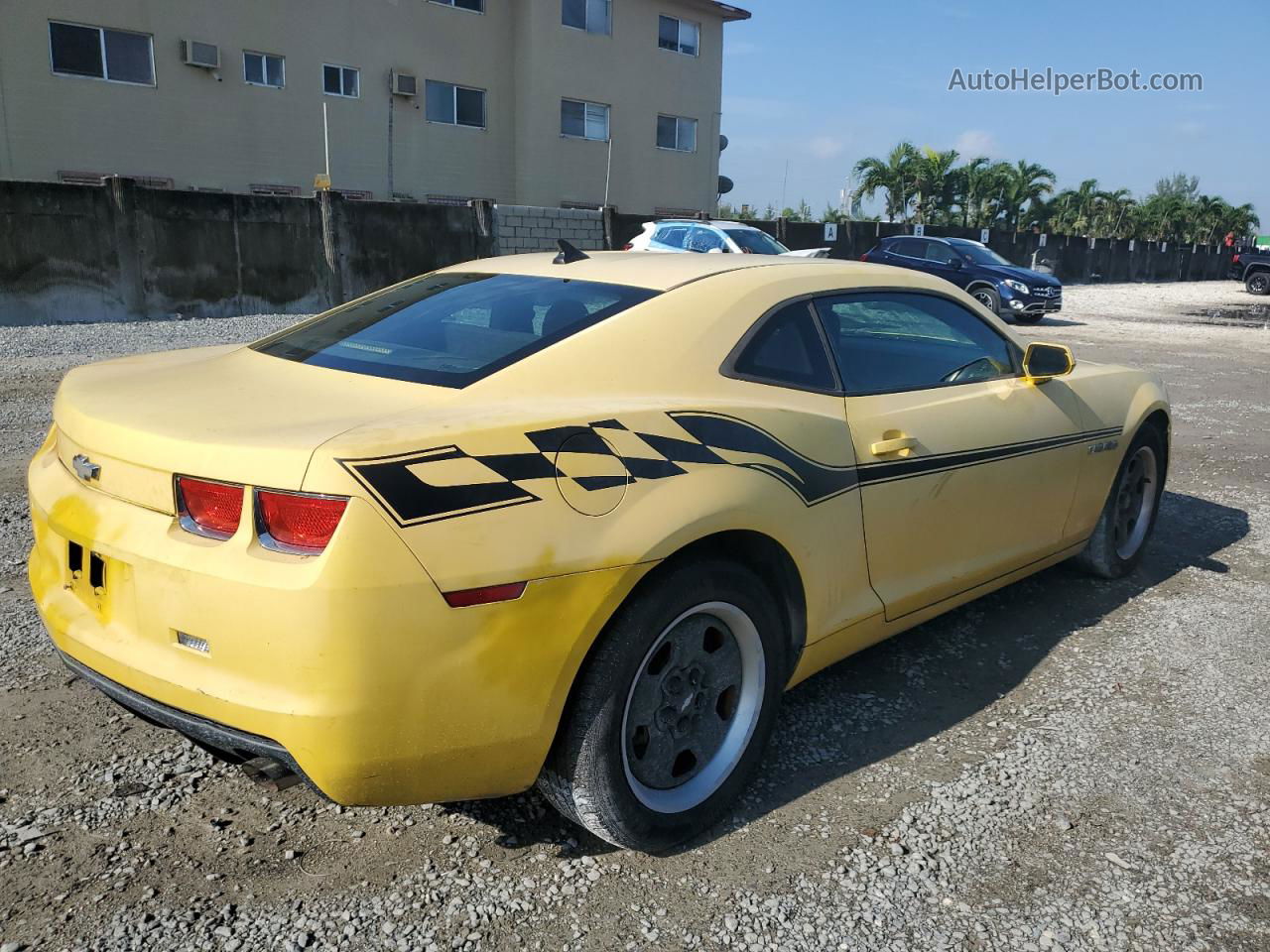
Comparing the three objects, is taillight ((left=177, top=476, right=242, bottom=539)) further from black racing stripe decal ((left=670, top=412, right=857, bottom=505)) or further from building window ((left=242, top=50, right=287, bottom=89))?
building window ((left=242, top=50, right=287, bottom=89))

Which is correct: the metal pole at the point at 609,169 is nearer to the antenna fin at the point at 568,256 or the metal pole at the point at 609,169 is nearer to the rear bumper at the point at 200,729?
the antenna fin at the point at 568,256

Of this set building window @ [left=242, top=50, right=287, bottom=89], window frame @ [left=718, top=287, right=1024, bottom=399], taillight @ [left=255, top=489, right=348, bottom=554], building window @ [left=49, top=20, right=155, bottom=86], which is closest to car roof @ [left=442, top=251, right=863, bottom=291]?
window frame @ [left=718, top=287, right=1024, bottom=399]

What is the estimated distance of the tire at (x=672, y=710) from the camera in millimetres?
2426

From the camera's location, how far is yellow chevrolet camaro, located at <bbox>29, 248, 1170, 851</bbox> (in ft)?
6.93

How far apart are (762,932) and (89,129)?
23.1 m

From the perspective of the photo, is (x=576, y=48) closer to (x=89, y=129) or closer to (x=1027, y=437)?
(x=89, y=129)

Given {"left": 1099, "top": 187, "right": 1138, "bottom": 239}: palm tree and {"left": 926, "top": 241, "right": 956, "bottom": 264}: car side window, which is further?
{"left": 1099, "top": 187, "right": 1138, "bottom": 239}: palm tree

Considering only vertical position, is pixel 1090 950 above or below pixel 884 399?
below

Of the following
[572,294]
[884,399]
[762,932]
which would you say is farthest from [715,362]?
[762,932]

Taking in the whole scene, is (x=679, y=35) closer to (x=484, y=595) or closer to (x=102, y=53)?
(x=102, y=53)

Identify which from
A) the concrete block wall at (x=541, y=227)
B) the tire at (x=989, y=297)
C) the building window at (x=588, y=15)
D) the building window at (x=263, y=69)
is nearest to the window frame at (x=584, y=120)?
the building window at (x=588, y=15)

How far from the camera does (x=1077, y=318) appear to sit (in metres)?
22.2

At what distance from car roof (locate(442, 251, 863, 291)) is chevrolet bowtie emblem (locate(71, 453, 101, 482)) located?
1.47m

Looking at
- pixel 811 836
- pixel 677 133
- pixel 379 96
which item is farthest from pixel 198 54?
pixel 811 836
